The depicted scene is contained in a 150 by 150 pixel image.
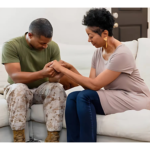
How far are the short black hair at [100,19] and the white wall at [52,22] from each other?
1.68 meters

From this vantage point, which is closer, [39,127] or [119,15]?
[39,127]

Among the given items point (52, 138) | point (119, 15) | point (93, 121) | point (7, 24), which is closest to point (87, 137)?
point (93, 121)

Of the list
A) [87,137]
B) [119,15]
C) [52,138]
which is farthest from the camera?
[119,15]

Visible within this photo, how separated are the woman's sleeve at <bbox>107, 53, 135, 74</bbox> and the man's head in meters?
0.53

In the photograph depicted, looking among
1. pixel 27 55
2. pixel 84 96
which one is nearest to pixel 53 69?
pixel 27 55

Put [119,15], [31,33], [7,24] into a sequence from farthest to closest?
[119,15] → [7,24] → [31,33]

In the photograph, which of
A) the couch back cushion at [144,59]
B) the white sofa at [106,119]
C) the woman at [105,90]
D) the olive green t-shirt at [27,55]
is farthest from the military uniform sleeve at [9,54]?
the couch back cushion at [144,59]

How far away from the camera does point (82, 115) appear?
4.55ft

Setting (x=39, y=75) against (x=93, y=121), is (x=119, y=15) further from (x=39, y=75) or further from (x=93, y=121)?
(x=93, y=121)

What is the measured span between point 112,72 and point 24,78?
656 millimetres

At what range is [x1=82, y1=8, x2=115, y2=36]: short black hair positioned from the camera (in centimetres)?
147

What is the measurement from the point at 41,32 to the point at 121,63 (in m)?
0.64

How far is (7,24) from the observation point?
291cm

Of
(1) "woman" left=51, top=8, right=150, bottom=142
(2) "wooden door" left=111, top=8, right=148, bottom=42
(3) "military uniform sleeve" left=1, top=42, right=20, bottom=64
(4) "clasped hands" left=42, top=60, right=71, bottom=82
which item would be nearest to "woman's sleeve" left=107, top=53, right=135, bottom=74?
(1) "woman" left=51, top=8, right=150, bottom=142
